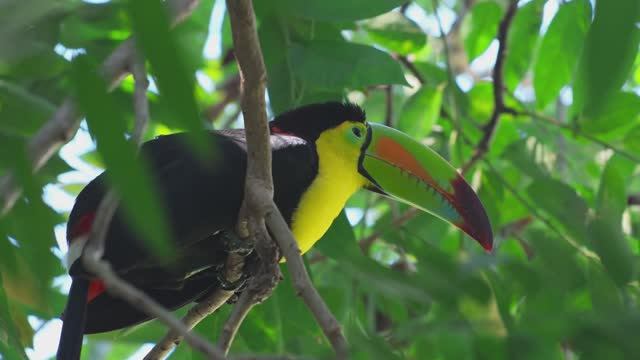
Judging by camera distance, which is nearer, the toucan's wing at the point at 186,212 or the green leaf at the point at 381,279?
the green leaf at the point at 381,279

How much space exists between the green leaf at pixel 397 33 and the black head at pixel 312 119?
0.60 meters

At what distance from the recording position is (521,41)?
3871 millimetres

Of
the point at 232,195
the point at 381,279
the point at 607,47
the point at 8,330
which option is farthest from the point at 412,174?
the point at 607,47

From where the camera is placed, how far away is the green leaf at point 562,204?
1.75m

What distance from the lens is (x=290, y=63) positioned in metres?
2.92


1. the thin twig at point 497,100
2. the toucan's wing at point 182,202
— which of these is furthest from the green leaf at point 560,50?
the toucan's wing at point 182,202

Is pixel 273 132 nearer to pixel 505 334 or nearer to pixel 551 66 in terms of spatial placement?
pixel 551 66

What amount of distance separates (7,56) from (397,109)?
11.4 ft

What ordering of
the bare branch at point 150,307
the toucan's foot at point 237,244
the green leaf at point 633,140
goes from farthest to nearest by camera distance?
the green leaf at point 633,140, the toucan's foot at point 237,244, the bare branch at point 150,307

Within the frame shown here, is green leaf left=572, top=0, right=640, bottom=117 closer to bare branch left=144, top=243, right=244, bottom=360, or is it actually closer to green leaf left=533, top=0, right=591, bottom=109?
bare branch left=144, top=243, right=244, bottom=360

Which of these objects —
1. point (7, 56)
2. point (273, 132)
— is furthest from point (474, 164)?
point (7, 56)

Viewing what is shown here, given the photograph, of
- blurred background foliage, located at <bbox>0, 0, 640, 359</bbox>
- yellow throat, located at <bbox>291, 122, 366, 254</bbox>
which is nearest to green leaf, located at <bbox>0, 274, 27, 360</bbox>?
blurred background foliage, located at <bbox>0, 0, 640, 359</bbox>

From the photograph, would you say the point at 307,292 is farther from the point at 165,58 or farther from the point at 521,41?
the point at 521,41

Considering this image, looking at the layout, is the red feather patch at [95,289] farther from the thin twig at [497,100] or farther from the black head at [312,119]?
the thin twig at [497,100]
